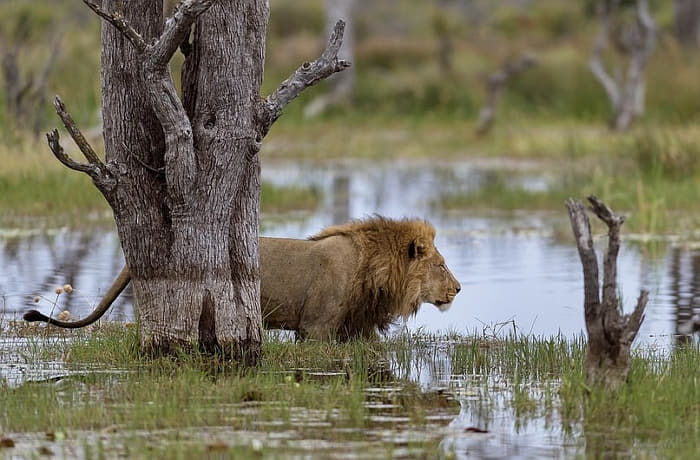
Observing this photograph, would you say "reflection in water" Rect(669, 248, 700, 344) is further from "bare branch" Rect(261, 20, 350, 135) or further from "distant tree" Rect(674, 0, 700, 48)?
"distant tree" Rect(674, 0, 700, 48)

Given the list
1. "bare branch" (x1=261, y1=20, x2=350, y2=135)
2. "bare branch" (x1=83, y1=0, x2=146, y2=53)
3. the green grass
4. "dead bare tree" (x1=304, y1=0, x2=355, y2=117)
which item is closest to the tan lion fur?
"bare branch" (x1=261, y1=20, x2=350, y2=135)

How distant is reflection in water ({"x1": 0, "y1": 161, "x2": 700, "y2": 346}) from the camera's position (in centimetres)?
1023

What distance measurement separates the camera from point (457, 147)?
2661cm

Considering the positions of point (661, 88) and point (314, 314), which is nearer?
point (314, 314)

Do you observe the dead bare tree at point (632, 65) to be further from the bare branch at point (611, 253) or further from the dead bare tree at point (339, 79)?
the bare branch at point (611, 253)

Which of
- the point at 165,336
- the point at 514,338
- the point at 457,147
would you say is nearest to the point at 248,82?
the point at 165,336

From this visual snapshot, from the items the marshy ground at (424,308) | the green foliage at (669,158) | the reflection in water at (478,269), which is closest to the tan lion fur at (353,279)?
the marshy ground at (424,308)

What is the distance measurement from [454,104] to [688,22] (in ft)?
26.1

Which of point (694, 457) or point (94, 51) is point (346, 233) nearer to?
point (694, 457)

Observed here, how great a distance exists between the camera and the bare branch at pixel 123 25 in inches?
265

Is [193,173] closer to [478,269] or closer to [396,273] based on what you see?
[396,273]

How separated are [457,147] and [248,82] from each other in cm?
1937

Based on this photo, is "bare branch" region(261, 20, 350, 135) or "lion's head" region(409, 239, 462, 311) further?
"lion's head" region(409, 239, 462, 311)

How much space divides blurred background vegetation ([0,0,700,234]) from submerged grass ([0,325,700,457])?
7.48 meters
